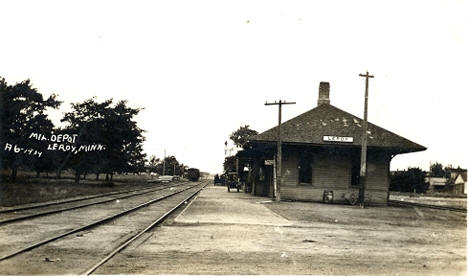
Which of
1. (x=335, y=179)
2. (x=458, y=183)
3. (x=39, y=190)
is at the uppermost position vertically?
(x=458, y=183)

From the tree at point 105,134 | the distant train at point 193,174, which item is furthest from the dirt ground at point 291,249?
the distant train at point 193,174

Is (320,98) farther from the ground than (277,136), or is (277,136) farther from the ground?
(320,98)

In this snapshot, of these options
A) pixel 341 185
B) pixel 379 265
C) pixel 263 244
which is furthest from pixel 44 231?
pixel 341 185

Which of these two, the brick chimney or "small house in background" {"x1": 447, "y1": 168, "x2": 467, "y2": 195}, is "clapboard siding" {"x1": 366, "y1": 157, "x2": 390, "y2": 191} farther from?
"small house in background" {"x1": 447, "y1": 168, "x2": 467, "y2": 195}

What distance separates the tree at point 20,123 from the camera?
130ft

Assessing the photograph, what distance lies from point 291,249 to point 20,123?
37358 millimetres

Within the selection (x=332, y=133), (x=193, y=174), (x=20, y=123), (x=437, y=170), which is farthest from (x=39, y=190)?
(x=437, y=170)

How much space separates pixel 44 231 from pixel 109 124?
1649 inches

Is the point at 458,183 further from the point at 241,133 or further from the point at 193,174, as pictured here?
the point at 193,174

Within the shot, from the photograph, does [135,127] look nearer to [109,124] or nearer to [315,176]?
[109,124]

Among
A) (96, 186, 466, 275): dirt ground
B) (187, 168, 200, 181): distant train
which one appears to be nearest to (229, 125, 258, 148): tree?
(187, 168, 200, 181): distant train

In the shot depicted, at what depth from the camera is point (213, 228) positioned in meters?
12.2

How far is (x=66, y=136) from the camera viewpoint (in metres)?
48.3

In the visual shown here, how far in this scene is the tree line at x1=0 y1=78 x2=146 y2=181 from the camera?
132 feet
